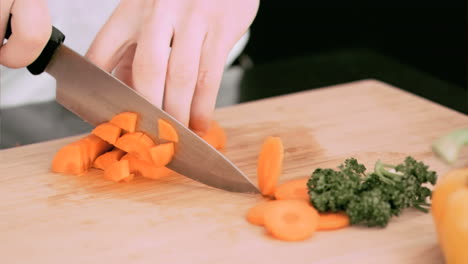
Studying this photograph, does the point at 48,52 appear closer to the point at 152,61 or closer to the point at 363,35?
the point at 152,61

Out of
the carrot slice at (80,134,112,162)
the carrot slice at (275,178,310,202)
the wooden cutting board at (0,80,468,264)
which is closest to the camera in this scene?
the wooden cutting board at (0,80,468,264)

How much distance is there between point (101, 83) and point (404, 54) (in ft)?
7.95

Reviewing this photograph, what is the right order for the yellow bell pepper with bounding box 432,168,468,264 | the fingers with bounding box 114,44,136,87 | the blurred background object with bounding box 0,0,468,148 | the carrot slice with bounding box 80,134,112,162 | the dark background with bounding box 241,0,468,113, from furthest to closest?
1. the dark background with bounding box 241,0,468,113
2. the blurred background object with bounding box 0,0,468,148
3. the fingers with bounding box 114,44,136,87
4. the carrot slice with bounding box 80,134,112,162
5. the yellow bell pepper with bounding box 432,168,468,264

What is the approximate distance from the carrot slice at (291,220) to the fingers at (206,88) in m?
0.44

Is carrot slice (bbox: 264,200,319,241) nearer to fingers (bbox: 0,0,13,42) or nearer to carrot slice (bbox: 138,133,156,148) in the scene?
carrot slice (bbox: 138,133,156,148)


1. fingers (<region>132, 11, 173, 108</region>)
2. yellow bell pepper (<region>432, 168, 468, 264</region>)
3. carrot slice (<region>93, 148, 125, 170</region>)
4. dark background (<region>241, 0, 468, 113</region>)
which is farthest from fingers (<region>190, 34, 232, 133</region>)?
dark background (<region>241, 0, 468, 113</region>)

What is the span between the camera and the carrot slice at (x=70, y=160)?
181cm

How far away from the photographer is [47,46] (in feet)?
5.89

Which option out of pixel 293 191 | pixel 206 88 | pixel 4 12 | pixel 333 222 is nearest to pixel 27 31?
pixel 4 12

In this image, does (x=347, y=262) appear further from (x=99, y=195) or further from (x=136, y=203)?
(x=99, y=195)

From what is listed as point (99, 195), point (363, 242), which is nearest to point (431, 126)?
point (363, 242)

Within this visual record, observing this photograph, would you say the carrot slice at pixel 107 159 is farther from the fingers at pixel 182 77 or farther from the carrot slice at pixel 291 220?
the carrot slice at pixel 291 220

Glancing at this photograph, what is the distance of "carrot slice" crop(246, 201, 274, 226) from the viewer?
154 centimetres

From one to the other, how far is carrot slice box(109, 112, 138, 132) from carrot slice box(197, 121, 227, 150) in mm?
226
